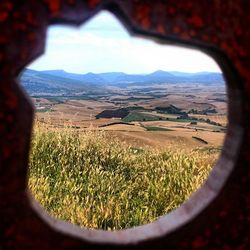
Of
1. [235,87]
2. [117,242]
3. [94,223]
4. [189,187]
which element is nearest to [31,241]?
[117,242]

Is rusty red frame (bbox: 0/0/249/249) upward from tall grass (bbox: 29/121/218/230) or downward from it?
upward

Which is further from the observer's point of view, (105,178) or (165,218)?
(105,178)

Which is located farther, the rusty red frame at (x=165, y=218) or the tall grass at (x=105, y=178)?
the tall grass at (x=105, y=178)

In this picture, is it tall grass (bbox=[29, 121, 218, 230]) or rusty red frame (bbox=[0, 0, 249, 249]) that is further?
tall grass (bbox=[29, 121, 218, 230])

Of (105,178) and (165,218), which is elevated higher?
(165,218)

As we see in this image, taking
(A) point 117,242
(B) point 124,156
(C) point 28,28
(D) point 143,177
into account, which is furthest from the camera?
(B) point 124,156

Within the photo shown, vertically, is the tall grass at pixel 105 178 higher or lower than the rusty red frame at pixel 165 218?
lower

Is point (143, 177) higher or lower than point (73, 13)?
lower

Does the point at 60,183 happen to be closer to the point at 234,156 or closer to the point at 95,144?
the point at 95,144
